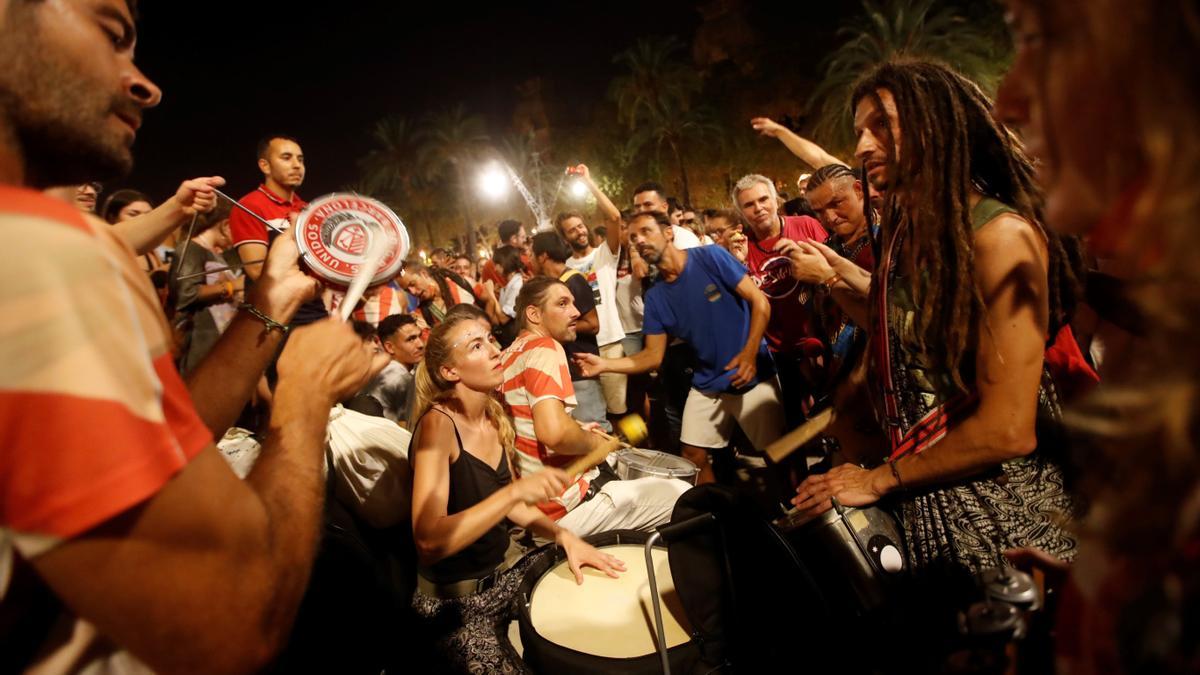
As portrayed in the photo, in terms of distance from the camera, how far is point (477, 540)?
9.36ft

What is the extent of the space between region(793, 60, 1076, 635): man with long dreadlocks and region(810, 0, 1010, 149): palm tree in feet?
79.7

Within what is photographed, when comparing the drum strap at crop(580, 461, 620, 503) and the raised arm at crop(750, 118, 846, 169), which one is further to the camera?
the raised arm at crop(750, 118, 846, 169)

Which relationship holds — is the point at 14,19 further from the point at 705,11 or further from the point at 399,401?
the point at 705,11

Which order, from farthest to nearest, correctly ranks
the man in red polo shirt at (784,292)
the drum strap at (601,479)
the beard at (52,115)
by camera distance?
the man in red polo shirt at (784,292) < the drum strap at (601,479) < the beard at (52,115)

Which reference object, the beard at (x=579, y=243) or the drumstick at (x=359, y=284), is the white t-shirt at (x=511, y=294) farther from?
the drumstick at (x=359, y=284)

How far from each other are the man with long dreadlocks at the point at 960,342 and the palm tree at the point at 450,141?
130ft

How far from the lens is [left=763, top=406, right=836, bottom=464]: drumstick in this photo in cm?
231

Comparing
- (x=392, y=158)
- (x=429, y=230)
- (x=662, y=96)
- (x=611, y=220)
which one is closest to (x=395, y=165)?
(x=392, y=158)

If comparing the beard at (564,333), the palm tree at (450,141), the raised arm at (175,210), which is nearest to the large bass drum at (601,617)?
the beard at (564,333)

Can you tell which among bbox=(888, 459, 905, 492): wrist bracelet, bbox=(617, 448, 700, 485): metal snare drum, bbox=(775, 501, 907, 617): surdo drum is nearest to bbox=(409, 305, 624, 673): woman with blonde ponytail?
bbox=(617, 448, 700, 485): metal snare drum

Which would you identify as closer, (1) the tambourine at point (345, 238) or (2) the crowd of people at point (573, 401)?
(2) the crowd of people at point (573, 401)

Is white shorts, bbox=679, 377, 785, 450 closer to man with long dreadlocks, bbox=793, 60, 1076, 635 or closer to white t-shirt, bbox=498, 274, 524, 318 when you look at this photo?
man with long dreadlocks, bbox=793, 60, 1076, 635

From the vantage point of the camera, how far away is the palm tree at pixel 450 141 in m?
40.6

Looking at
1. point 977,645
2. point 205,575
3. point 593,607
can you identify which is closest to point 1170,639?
point 977,645
